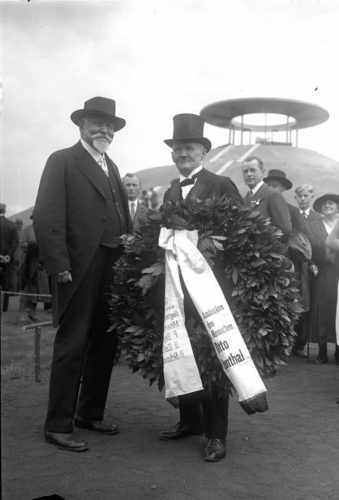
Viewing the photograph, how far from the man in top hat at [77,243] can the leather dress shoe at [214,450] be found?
750mm

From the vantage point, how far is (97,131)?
14.2ft

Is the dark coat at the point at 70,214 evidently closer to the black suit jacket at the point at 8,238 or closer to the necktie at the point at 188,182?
the necktie at the point at 188,182

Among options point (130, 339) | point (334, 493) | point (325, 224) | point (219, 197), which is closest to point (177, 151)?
point (219, 197)

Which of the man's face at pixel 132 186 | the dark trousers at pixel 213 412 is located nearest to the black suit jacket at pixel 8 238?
the man's face at pixel 132 186

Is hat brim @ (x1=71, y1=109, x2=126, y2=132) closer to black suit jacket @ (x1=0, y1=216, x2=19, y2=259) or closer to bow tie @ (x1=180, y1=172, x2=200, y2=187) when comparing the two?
bow tie @ (x1=180, y1=172, x2=200, y2=187)

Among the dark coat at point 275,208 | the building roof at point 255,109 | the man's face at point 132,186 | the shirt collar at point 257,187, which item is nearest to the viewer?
the dark coat at point 275,208

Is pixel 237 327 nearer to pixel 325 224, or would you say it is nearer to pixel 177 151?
pixel 177 151

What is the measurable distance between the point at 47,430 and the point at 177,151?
198 centimetres

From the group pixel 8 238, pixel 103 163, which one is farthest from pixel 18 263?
pixel 103 163

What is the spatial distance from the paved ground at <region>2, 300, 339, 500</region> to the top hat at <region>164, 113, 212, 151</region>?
1960 millimetres

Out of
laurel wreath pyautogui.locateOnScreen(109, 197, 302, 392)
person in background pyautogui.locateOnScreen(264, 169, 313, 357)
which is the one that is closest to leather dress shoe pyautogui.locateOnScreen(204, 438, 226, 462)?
laurel wreath pyautogui.locateOnScreen(109, 197, 302, 392)

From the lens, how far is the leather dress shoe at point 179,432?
4258 millimetres

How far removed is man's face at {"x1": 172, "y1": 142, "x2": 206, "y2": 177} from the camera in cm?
426

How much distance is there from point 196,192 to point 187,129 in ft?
1.39
